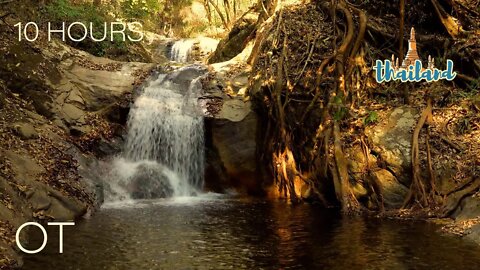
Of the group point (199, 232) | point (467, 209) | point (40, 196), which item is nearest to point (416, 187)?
point (467, 209)

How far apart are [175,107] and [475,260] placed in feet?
29.8

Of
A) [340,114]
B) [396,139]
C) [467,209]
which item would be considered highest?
[340,114]

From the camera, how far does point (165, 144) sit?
41.5 ft

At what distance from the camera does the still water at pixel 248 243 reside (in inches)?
229

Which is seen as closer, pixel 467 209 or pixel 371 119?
pixel 467 209

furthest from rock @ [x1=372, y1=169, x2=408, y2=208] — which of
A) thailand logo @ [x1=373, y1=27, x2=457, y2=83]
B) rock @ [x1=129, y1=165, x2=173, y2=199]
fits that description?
rock @ [x1=129, y1=165, x2=173, y2=199]

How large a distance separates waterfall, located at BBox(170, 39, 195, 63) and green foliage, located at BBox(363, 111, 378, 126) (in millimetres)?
15431

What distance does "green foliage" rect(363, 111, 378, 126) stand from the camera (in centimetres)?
965

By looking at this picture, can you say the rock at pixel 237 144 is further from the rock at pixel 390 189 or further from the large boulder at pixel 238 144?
the rock at pixel 390 189

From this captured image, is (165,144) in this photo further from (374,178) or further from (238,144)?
(374,178)

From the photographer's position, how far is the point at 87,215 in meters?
8.72

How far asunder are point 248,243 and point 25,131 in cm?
557

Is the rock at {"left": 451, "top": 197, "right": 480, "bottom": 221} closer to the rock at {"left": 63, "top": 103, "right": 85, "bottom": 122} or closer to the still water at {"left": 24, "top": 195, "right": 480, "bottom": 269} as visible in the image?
the still water at {"left": 24, "top": 195, "right": 480, "bottom": 269}

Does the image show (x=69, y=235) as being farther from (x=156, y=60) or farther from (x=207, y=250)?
(x=156, y=60)
